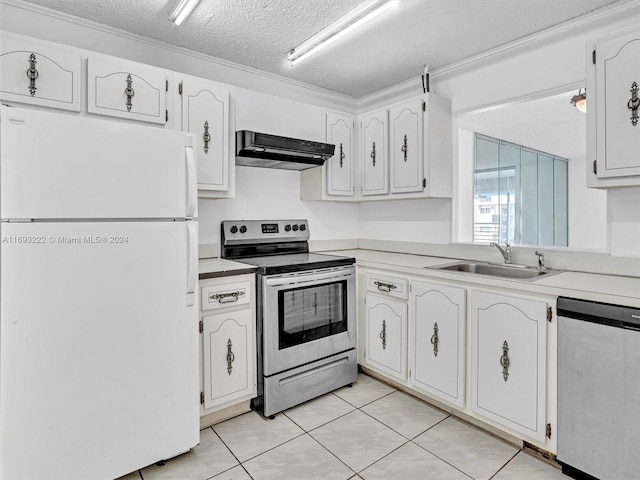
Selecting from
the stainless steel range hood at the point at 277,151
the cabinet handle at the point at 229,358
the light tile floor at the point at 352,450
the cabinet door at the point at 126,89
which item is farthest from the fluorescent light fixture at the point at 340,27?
the light tile floor at the point at 352,450

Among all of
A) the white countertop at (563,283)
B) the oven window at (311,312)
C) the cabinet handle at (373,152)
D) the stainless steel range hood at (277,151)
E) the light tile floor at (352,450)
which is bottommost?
the light tile floor at (352,450)

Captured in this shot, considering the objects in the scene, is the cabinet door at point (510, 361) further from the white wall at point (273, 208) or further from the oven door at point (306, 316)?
the white wall at point (273, 208)

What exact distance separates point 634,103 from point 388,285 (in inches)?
64.4

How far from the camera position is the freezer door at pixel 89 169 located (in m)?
1.44

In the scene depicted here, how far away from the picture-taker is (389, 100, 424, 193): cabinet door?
285 centimetres

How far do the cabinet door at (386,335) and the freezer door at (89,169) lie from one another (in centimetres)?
149

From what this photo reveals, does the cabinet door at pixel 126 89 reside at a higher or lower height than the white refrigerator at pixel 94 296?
higher

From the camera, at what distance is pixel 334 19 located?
2271 mm

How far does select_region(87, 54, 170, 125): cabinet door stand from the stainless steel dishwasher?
7.96ft

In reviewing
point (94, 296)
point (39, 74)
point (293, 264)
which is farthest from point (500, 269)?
point (39, 74)

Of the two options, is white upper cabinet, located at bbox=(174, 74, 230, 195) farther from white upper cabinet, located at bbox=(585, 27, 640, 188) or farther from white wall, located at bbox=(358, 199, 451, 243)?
white upper cabinet, located at bbox=(585, 27, 640, 188)

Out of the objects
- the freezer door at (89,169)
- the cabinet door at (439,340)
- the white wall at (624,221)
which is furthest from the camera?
the cabinet door at (439,340)

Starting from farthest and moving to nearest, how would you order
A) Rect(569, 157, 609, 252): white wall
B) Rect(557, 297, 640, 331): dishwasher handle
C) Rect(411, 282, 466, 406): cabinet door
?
Rect(569, 157, 609, 252): white wall, Rect(411, 282, 466, 406): cabinet door, Rect(557, 297, 640, 331): dishwasher handle

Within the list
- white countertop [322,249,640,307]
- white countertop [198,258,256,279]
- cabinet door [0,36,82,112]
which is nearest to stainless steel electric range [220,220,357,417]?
white countertop [198,258,256,279]
